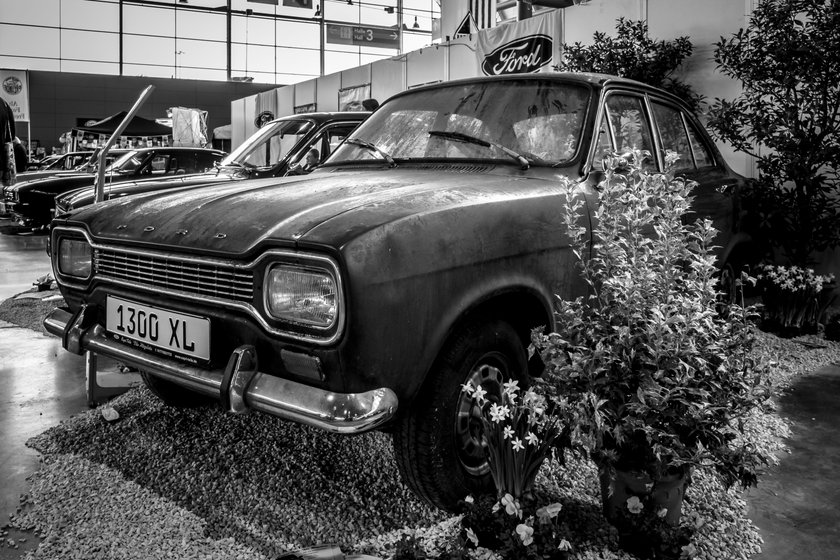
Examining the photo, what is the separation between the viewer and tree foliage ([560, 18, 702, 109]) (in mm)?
6652

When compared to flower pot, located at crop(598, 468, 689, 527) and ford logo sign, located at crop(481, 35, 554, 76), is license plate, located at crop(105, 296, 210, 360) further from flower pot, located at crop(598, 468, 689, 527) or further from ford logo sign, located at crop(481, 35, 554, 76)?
ford logo sign, located at crop(481, 35, 554, 76)

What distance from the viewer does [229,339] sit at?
202 centimetres

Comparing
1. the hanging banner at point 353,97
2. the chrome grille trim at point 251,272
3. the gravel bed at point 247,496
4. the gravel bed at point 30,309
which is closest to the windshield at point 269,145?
the gravel bed at point 30,309

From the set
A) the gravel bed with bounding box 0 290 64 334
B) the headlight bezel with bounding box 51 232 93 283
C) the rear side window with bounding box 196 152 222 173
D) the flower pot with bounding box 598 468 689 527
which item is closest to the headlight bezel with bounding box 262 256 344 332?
the flower pot with bounding box 598 468 689 527

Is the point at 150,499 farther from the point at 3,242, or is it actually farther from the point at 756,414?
the point at 3,242

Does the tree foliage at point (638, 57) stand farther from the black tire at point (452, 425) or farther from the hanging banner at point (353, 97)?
the hanging banner at point (353, 97)

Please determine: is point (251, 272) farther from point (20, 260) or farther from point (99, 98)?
point (99, 98)

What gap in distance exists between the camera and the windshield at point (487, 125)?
2.74m

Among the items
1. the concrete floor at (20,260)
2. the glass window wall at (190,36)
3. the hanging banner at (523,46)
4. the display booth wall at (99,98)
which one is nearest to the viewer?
the concrete floor at (20,260)

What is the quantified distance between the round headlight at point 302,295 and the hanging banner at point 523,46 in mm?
6956

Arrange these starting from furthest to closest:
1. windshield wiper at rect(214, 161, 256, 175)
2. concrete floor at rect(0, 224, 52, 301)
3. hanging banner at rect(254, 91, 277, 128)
Answer: hanging banner at rect(254, 91, 277, 128), concrete floor at rect(0, 224, 52, 301), windshield wiper at rect(214, 161, 256, 175)

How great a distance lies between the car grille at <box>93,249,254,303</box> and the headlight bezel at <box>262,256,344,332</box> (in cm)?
7

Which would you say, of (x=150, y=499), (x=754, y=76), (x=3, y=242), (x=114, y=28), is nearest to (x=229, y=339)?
(x=150, y=499)

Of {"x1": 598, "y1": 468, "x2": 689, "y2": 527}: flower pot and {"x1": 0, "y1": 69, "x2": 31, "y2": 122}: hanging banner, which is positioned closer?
{"x1": 598, "y1": 468, "x2": 689, "y2": 527}: flower pot
